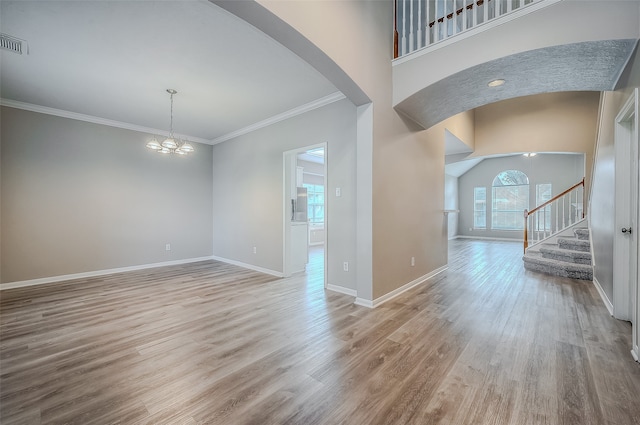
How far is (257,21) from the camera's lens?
6.19 ft

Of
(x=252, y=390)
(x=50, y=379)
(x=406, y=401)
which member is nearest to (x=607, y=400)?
(x=406, y=401)

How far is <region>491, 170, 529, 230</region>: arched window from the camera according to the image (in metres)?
9.58

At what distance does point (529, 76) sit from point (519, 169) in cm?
831

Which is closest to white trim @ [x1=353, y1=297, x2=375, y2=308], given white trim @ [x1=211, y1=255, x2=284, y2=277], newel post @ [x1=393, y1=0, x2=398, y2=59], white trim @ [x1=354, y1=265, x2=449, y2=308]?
white trim @ [x1=354, y1=265, x2=449, y2=308]

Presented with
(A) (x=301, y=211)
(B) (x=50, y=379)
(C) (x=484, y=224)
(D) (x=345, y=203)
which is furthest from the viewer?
(C) (x=484, y=224)

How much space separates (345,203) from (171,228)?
407 cm

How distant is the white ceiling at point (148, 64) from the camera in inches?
87.5

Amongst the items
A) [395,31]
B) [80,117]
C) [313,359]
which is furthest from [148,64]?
[313,359]

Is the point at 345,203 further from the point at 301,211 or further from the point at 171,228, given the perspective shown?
the point at 171,228

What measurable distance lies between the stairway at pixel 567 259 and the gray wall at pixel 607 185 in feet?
1.25

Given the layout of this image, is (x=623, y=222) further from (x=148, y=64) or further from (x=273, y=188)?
(x=148, y=64)

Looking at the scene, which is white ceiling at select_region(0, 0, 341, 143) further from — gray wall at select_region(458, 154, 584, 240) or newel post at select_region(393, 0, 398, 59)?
gray wall at select_region(458, 154, 584, 240)

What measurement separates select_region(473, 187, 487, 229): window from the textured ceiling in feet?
26.7

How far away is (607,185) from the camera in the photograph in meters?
3.19
